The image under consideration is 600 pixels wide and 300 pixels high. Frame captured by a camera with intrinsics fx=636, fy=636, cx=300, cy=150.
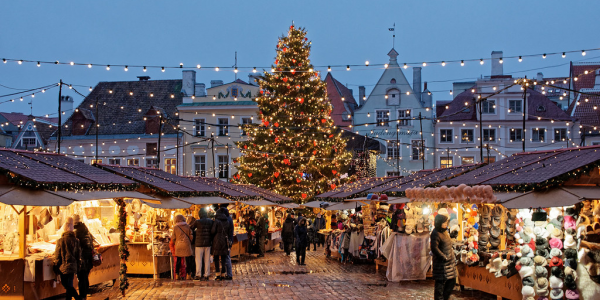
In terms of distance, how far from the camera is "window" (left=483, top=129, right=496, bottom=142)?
46.6 metres

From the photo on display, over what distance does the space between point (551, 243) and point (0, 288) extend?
961cm

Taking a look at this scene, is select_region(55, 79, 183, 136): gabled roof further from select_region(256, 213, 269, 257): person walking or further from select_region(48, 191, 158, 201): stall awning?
select_region(48, 191, 158, 201): stall awning

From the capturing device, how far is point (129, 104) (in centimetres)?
4800

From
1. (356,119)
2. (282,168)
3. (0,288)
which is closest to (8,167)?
(0,288)

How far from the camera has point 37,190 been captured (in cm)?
1144

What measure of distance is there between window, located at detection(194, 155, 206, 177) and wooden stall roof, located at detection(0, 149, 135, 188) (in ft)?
96.0

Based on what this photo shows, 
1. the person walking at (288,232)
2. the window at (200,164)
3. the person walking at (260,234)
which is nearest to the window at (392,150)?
the window at (200,164)

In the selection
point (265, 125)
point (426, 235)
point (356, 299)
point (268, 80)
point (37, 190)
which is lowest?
point (356, 299)

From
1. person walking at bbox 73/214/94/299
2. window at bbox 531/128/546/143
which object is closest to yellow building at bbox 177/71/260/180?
window at bbox 531/128/546/143

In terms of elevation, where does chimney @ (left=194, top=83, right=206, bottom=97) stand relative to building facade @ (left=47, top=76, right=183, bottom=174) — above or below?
above

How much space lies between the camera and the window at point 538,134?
46.0 metres

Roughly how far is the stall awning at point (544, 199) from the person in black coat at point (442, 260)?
1.17 metres

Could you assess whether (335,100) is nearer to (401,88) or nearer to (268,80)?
(401,88)

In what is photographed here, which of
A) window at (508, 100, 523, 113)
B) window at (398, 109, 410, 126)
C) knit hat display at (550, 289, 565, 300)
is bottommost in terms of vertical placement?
knit hat display at (550, 289, 565, 300)
